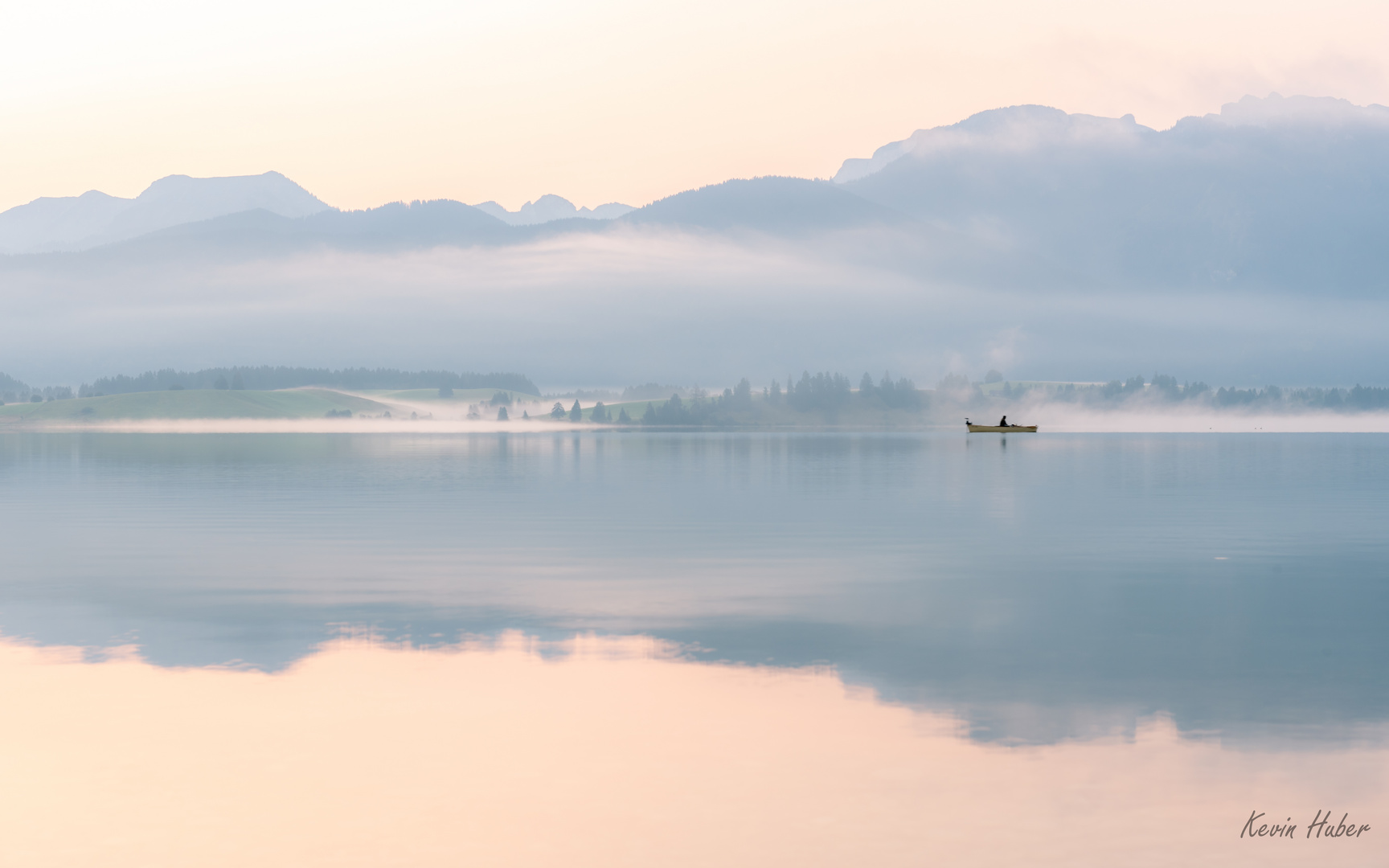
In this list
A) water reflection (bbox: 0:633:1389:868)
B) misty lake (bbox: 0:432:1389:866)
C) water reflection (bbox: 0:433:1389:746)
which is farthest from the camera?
water reflection (bbox: 0:433:1389:746)

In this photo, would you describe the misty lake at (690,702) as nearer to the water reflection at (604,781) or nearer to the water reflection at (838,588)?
the water reflection at (604,781)

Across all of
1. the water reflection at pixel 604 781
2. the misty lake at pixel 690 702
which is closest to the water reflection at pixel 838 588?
the misty lake at pixel 690 702

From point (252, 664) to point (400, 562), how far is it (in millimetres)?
28033

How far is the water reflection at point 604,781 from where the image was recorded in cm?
2312

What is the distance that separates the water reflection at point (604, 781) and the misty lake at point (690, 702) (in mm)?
99

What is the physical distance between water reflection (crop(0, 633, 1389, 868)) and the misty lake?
0.10 metres

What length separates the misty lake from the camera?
942 inches

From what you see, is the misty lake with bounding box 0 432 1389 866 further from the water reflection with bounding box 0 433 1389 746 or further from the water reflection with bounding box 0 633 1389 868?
the water reflection with bounding box 0 433 1389 746

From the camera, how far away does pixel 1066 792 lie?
25953mm

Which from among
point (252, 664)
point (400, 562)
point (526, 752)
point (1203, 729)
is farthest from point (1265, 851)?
point (400, 562)

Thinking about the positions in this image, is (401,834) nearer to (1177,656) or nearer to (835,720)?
(835,720)

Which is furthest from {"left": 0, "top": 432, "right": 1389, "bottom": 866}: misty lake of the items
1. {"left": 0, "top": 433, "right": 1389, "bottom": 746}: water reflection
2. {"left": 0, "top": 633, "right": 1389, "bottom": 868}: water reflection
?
{"left": 0, "top": 433, "right": 1389, "bottom": 746}: water reflection

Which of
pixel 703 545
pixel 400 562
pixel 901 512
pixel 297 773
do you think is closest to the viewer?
pixel 297 773

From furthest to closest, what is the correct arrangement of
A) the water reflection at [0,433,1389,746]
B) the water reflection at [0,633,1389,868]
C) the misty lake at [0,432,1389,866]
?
the water reflection at [0,433,1389,746], the misty lake at [0,432,1389,866], the water reflection at [0,633,1389,868]
